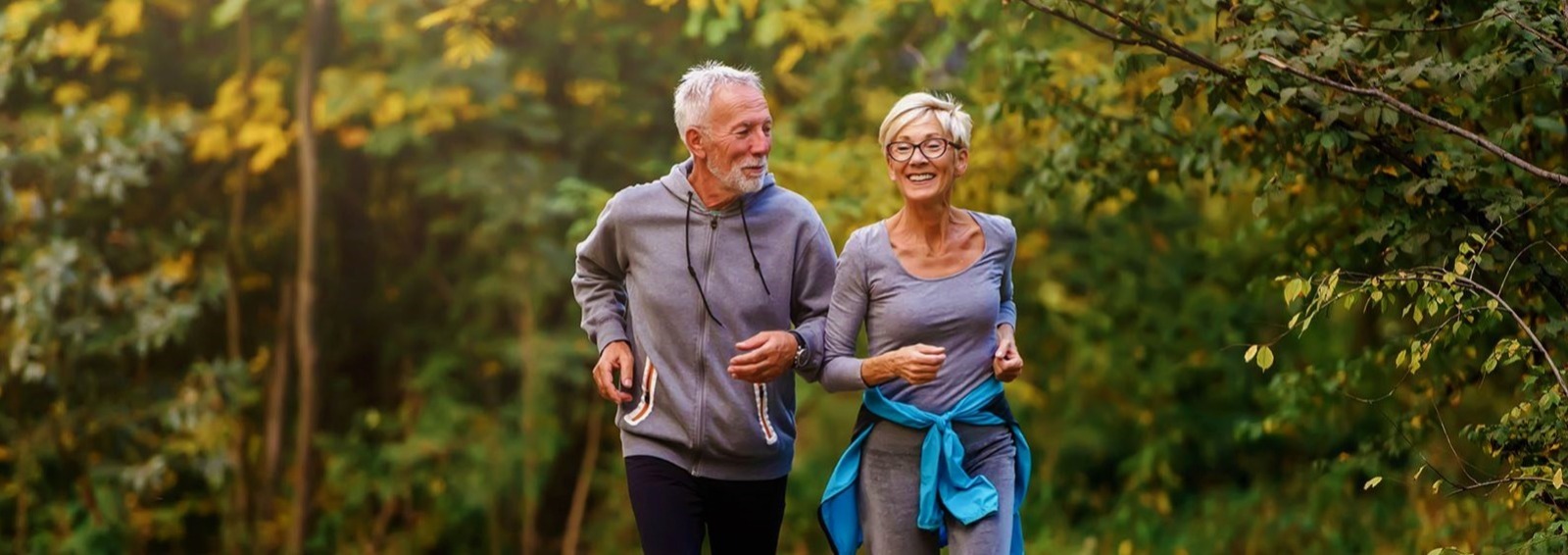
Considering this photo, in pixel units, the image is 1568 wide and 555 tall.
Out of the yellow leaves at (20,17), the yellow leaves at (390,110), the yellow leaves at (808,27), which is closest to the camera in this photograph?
the yellow leaves at (808,27)

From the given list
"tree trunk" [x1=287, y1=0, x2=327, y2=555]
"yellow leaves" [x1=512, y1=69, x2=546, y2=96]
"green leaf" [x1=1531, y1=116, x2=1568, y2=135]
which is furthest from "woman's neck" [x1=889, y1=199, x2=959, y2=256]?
"yellow leaves" [x1=512, y1=69, x2=546, y2=96]

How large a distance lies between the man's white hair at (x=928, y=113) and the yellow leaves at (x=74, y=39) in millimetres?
7177

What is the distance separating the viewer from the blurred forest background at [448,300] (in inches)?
382

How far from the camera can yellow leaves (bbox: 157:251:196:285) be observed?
10.5 metres

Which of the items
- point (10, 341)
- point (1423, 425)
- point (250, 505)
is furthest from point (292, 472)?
point (1423, 425)

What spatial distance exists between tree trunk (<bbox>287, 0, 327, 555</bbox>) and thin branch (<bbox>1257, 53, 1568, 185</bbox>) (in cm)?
704

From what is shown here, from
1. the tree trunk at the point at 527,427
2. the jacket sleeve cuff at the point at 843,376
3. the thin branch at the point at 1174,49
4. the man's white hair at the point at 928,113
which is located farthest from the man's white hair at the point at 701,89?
the tree trunk at the point at 527,427

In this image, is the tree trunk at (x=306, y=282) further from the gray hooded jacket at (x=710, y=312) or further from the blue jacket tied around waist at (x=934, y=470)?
the blue jacket tied around waist at (x=934, y=470)

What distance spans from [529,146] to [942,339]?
24.1ft

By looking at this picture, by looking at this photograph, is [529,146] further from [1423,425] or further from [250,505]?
[1423,425]

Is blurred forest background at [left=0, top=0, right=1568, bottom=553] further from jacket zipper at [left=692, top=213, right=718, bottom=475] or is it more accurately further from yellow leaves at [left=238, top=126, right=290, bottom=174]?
jacket zipper at [left=692, top=213, right=718, bottom=475]

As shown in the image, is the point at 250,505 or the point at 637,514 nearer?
the point at 637,514

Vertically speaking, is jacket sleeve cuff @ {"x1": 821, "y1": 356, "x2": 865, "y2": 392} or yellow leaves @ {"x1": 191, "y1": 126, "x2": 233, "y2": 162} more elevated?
jacket sleeve cuff @ {"x1": 821, "y1": 356, "x2": 865, "y2": 392}

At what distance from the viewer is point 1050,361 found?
35.7ft
